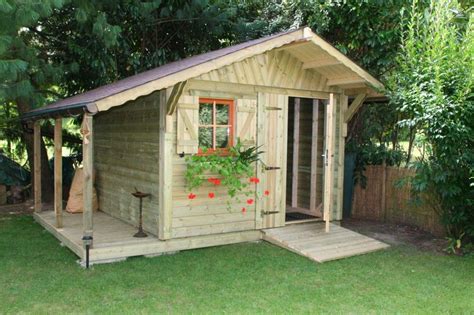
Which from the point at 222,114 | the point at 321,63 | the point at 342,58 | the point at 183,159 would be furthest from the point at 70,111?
the point at 342,58

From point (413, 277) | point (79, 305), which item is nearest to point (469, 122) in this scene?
point (413, 277)

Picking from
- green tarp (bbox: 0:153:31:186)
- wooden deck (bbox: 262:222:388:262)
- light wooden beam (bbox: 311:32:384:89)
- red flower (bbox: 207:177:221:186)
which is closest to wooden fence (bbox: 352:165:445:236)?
wooden deck (bbox: 262:222:388:262)

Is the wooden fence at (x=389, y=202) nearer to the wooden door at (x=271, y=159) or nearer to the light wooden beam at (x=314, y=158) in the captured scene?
the light wooden beam at (x=314, y=158)

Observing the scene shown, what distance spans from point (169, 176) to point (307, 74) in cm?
265

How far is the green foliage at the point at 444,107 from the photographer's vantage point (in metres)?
5.14

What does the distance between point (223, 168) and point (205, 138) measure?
→ 1.68ft

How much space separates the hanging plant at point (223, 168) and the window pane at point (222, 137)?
114 mm

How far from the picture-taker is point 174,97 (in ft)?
17.1

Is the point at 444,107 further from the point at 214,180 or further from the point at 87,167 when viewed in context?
the point at 87,167

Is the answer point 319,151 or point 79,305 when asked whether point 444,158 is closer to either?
point 319,151

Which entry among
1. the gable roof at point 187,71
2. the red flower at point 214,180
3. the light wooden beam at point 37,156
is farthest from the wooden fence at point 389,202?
the light wooden beam at point 37,156

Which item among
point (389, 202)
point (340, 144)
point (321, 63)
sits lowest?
point (389, 202)

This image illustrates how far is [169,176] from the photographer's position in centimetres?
547

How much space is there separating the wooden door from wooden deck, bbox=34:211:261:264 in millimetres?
371
